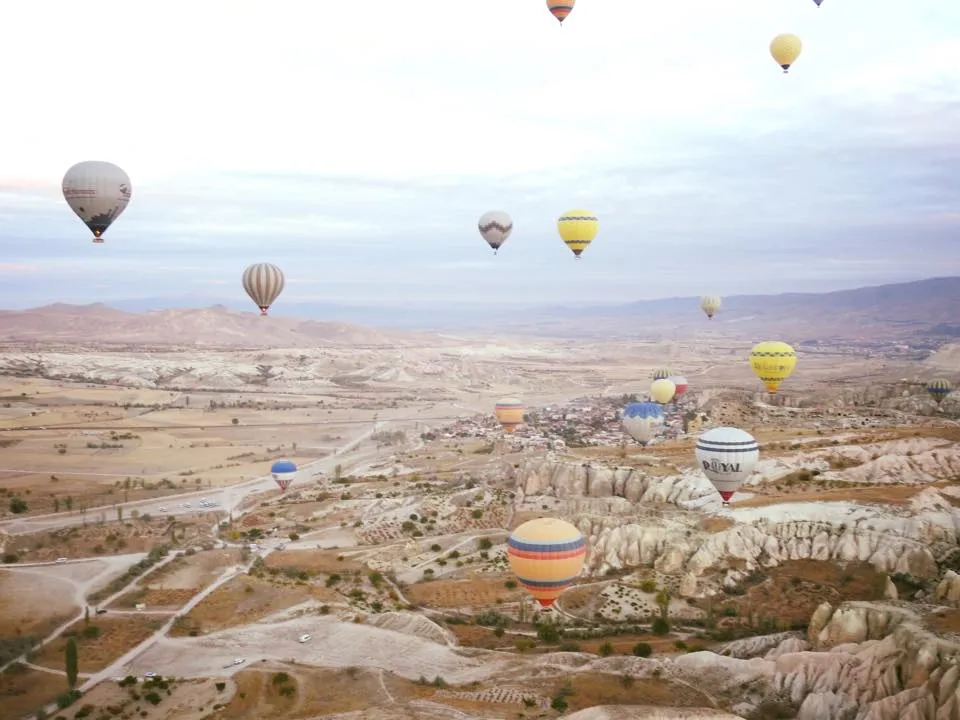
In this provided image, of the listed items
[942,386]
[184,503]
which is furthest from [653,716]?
[942,386]

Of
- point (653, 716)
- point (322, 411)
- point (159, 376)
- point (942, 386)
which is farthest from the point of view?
point (159, 376)

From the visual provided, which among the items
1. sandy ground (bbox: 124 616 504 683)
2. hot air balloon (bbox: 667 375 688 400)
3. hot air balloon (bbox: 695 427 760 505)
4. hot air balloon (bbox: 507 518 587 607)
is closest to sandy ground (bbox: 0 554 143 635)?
sandy ground (bbox: 124 616 504 683)

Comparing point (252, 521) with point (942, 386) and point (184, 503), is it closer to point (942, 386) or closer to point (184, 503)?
point (184, 503)

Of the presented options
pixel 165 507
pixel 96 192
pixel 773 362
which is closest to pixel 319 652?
pixel 96 192

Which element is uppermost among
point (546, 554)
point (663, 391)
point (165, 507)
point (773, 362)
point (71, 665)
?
A: point (773, 362)

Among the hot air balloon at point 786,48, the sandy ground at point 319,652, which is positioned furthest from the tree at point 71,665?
the hot air balloon at point 786,48

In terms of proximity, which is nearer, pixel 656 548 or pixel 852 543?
pixel 852 543

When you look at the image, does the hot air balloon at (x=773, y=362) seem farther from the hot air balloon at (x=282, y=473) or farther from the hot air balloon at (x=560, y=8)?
the hot air balloon at (x=282, y=473)

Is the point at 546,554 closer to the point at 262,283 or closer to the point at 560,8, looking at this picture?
the point at 560,8
